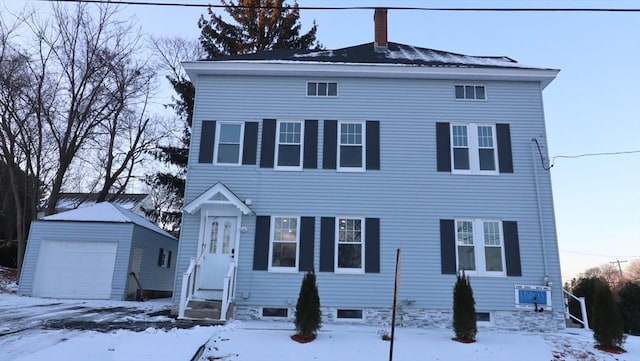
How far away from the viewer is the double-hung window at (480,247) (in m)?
11.0

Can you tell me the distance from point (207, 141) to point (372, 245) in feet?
17.5

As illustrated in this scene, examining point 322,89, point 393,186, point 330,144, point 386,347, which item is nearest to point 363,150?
point 330,144

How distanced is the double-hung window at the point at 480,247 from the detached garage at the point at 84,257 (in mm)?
10807

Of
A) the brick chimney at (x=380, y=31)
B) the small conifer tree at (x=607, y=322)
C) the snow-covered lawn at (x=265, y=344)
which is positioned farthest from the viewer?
the brick chimney at (x=380, y=31)

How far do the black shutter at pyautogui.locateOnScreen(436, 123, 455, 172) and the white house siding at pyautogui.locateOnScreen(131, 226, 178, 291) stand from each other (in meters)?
10.6

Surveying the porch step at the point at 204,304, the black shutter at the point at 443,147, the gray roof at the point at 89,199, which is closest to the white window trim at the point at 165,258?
the porch step at the point at 204,304

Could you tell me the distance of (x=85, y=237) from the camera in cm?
1458

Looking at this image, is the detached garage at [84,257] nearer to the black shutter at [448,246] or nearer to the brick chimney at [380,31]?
the black shutter at [448,246]

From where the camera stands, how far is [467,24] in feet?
34.7

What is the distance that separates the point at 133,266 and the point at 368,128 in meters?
9.71

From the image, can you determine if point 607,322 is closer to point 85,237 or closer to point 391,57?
point 391,57

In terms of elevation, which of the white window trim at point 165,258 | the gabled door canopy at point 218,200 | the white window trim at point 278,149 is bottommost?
the white window trim at point 165,258

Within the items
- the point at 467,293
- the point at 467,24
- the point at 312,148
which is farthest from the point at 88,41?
the point at 467,293

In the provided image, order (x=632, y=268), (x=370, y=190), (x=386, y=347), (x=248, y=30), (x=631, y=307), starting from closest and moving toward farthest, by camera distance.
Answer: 1. (x=386, y=347)
2. (x=370, y=190)
3. (x=631, y=307)
4. (x=248, y=30)
5. (x=632, y=268)
